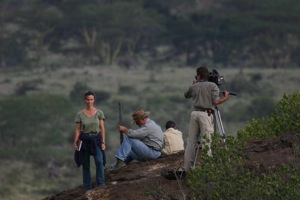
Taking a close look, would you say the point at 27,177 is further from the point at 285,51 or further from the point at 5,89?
the point at 285,51

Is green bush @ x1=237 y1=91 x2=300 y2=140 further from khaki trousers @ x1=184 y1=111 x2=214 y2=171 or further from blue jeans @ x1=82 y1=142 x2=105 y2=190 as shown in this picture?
blue jeans @ x1=82 y1=142 x2=105 y2=190

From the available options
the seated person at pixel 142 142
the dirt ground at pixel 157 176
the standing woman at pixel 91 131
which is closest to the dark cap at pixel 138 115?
the seated person at pixel 142 142

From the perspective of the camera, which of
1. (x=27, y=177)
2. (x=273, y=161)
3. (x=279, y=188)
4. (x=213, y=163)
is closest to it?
(x=279, y=188)

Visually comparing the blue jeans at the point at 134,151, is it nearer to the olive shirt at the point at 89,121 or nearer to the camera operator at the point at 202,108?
the olive shirt at the point at 89,121

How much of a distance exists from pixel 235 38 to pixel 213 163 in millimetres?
42871

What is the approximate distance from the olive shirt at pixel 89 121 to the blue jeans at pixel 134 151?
0.79 m

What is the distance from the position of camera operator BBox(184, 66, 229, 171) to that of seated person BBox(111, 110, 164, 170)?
1241mm

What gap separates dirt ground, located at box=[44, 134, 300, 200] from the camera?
973cm

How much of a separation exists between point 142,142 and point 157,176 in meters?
0.85

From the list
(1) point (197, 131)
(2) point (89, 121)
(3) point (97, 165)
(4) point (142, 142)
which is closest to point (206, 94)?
(1) point (197, 131)

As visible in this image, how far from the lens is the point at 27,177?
32.7 m

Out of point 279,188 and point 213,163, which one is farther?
point 213,163

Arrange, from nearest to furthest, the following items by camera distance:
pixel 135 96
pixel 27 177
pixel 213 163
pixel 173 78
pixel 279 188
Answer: pixel 279 188 < pixel 213 163 < pixel 27 177 < pixel 135 96 < pixel 173 78

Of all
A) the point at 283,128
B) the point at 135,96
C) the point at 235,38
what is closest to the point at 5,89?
the point at 135,96
